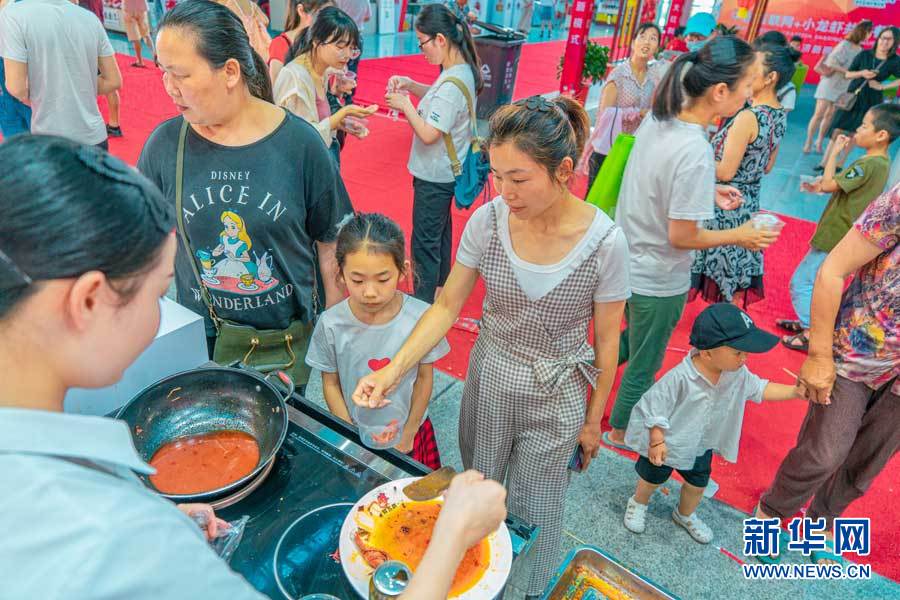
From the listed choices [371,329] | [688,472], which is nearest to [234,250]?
[371,329]

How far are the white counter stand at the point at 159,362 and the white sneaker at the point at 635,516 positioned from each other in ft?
6.02

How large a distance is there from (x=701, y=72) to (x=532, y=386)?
1429 millimetres

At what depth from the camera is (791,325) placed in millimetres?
3955

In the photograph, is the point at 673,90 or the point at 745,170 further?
the point at 745,170

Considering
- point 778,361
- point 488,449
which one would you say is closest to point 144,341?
point 488,449

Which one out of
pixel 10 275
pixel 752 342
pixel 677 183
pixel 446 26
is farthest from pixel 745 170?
pixel 10 275

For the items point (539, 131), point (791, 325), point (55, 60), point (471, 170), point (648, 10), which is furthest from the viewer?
point (648, 10)

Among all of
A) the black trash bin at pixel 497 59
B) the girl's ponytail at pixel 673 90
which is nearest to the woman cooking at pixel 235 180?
the girl's ponytail at pixel 673 90

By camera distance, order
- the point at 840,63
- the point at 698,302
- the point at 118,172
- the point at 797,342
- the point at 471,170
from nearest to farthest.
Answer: the point at 118,172 → the point at 471,170 → the point at 797,342 → the point at 698,302 → the point at 840,63

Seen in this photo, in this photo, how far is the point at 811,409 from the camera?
7.13 feet

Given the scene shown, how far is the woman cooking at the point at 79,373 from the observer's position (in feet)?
1.80

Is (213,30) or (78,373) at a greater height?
(213,30)

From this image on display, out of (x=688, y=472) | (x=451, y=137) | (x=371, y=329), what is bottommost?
(x=688, y=472)

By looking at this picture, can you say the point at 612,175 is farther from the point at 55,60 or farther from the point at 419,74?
the point at 419,74
